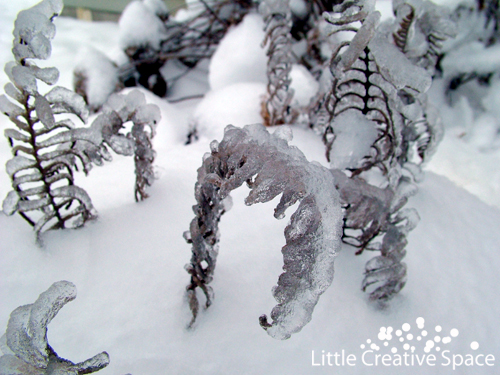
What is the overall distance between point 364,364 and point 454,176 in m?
1.45

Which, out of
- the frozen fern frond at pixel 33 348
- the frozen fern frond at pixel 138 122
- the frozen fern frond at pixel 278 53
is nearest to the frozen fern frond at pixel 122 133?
the frozen fern frond at pixel 138 122

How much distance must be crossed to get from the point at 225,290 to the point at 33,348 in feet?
1.11

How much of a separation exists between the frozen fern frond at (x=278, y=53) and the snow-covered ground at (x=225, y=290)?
1.55ft

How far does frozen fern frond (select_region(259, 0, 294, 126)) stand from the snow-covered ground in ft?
1.55

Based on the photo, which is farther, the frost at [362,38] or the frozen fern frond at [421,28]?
→ the frozen fern frond at [421,28]

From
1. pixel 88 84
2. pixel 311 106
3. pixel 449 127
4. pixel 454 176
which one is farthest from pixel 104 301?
pixel 449 127

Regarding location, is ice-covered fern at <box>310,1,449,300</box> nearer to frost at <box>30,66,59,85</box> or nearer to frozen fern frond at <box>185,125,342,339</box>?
frozen fern frond at <box>185,125,342,339</box>

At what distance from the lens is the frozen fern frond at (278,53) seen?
1.22 m

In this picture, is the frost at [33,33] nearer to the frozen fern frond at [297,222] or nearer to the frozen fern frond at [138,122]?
the frozen fern frond at [138,122]

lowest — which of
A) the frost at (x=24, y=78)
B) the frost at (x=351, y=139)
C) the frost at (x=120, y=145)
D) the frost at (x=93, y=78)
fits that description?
the frost at (x=93, y=78)

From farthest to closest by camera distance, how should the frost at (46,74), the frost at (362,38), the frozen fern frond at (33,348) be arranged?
the frost at (46,74) → the frost at (362,38) → the frozen fern frond at (33,348)

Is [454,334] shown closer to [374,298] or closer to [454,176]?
[374,298]

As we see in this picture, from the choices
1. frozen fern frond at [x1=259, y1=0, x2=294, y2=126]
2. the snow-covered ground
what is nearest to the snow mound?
frozen fern frond at [x1=259, y1=0, x2=294, y2=126]

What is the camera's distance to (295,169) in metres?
0.42
